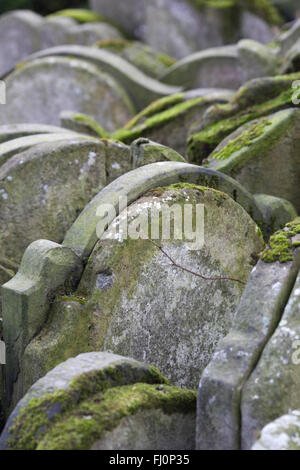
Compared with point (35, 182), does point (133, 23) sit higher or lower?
higher

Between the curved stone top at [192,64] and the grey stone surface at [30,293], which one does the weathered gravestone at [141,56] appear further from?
the grey stone surface at [30,293]

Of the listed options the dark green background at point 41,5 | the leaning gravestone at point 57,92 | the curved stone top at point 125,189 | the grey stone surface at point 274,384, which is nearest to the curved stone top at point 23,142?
the curved stone top at point 125,189

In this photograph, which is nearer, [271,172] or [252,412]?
[252,412]

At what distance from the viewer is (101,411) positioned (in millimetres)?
2838

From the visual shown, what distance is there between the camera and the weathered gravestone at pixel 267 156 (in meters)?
5.45

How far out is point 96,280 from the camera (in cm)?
388

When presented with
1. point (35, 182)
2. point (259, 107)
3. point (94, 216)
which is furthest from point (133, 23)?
point (94, 216)

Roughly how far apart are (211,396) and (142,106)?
281 inches

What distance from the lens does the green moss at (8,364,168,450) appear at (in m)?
2.79

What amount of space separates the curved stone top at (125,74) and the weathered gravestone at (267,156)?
3967 millimetres

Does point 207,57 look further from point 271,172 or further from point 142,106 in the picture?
point 271,172

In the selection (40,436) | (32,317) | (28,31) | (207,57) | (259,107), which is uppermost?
(28,31)

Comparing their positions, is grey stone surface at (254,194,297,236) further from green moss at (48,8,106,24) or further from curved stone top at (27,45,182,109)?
green moss at (48,8,106,24)

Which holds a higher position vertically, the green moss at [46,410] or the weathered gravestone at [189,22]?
the weathered gravestone at [189,22]
